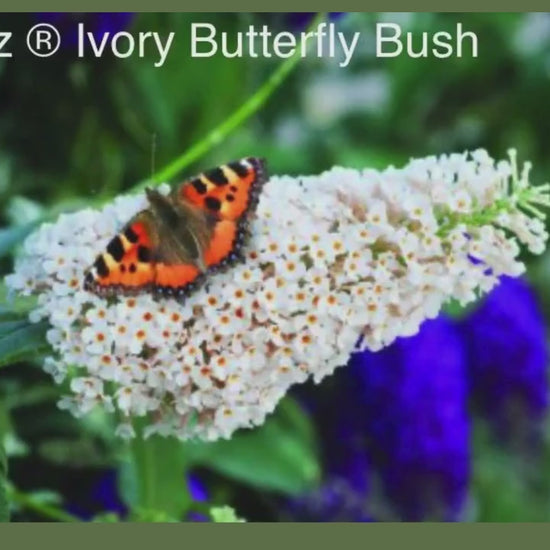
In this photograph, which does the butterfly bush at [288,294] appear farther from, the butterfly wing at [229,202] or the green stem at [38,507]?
the green stem at [38,507]

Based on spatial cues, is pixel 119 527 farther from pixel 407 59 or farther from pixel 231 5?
pixel 407 59

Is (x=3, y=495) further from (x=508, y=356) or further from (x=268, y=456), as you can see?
(x=508, y=356)

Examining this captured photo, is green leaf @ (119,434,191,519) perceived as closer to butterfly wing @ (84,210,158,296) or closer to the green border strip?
butterfly wing @ (84,210,158,296)

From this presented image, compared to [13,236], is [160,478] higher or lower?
lower

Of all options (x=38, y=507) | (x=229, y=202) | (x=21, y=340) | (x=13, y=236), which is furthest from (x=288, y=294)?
(x=38, y=507)

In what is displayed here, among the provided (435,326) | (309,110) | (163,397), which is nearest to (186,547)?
(163,397)

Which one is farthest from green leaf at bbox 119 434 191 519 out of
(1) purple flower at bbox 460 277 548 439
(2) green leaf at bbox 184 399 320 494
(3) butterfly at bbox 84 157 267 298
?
(1) purple flower at bbox 460 277 548 439
